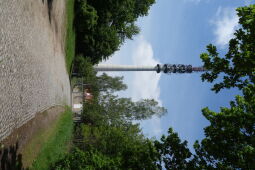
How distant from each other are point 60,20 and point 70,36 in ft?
14.2

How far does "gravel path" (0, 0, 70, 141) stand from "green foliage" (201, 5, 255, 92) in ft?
22.8

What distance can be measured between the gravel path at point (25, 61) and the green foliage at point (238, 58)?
695cm

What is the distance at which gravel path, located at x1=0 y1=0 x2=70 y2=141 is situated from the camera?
10.9m

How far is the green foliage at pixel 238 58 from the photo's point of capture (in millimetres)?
9820

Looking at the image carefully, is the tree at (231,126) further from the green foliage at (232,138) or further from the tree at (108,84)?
the tree at (108,84)

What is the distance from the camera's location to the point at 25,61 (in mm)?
13539

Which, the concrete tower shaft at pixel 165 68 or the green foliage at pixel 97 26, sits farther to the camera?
the concrete tower shaft at pixel 165 68

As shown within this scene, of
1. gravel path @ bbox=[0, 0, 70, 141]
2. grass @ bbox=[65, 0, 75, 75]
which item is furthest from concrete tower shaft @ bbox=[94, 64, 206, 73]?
gravel path @ bbox=[0, 0, 70, 141]

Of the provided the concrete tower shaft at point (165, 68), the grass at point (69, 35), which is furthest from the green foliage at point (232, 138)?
the concrete tower shaft at point (165, 68)

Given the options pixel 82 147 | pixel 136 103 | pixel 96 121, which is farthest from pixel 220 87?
pixel 136 103

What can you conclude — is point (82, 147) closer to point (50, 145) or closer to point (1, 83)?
point (50, 145)

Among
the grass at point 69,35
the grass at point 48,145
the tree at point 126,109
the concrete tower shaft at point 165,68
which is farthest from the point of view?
the concrete tower shaft at point 165,68

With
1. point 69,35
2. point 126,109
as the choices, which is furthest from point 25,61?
point 126,109

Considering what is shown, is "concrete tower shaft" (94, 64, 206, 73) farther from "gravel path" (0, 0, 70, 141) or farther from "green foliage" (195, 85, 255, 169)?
"green foliage" (195, 85, 255, 169)
